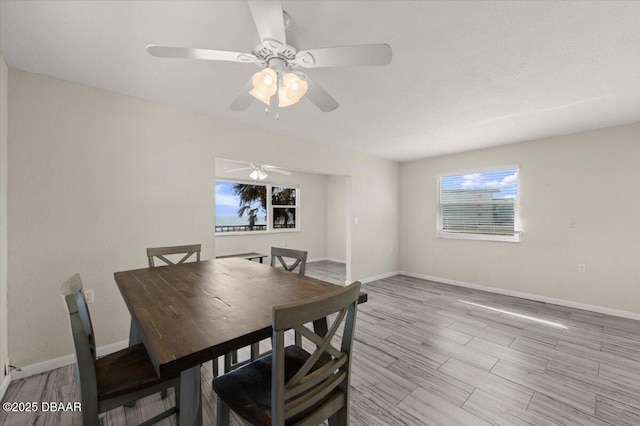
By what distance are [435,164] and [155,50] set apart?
16.2 ft

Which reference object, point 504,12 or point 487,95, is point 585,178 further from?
point 504,12

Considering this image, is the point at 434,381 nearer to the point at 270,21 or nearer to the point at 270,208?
the point at 270,21

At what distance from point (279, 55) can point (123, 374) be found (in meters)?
1.83

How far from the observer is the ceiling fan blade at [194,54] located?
4.21ft

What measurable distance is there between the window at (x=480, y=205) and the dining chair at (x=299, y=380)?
170 inches

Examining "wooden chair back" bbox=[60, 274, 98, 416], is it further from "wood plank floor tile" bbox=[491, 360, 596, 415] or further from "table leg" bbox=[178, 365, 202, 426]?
"wood plank floor tile" bbox=[491, 360, 596, 415]

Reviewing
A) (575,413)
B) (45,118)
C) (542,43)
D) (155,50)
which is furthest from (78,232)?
(575,413)

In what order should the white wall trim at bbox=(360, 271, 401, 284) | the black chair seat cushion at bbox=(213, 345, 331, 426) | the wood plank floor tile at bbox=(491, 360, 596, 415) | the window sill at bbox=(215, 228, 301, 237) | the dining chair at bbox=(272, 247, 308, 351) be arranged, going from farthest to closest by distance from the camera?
the window sill at bbox=(215, 228, 301, 237)
the white wall trim at bbox=(360, 271, 401, 284)
the dining chair at bbox=(272, 247, 308, 351)
the wood plank floor tile at bbox=(491, 360, 596, 415)
the black chair seat cushion at bbox=(213, 345, 331, 426)

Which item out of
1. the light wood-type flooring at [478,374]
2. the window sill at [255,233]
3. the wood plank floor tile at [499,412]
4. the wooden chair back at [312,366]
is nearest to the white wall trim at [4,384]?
the light wood-type flooring at [478,374]

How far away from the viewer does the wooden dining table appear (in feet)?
2.96

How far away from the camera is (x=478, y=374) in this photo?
212 centimetres

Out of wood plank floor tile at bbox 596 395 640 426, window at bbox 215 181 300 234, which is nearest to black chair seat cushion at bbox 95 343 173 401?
wood plank floor tile at bbox 596 395 640 426

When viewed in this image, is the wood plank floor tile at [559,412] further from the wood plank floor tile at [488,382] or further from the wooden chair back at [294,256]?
the wooden chair back at [294,256]

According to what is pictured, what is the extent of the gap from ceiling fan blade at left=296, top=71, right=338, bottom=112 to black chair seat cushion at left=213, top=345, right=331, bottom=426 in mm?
1586
